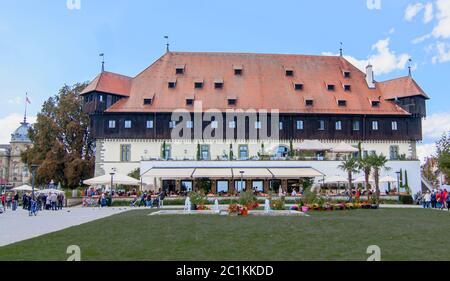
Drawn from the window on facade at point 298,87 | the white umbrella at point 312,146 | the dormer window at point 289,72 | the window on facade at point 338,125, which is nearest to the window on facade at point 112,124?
the white umbrella at point 312,146

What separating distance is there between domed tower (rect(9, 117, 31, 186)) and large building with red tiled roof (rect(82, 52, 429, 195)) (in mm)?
79039

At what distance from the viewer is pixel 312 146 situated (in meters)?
50.5

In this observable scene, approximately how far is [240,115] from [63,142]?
71.5 feet

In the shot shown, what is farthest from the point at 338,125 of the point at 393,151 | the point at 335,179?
the point at 335,179

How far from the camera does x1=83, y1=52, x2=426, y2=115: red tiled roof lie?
52469 mm

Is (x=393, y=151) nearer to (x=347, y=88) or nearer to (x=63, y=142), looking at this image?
(x=347, y=88)

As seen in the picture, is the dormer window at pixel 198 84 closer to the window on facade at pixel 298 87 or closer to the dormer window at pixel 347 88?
the window on facade at pixel 298 87

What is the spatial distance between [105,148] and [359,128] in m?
28.6

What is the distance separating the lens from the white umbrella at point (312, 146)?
5038 centimetres

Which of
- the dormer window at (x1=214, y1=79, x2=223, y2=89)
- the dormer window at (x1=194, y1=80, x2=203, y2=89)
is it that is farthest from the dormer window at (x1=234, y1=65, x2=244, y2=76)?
the dormer window at (x1=194, y1=80, x2=203, y2=89)

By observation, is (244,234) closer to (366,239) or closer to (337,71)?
(366,239)

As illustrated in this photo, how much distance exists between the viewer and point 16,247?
478 inches

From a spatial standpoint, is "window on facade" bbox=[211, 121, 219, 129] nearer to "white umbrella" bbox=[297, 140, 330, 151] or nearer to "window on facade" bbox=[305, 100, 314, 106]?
"white umbrella" bbox=[297, 140, 330, 151]
